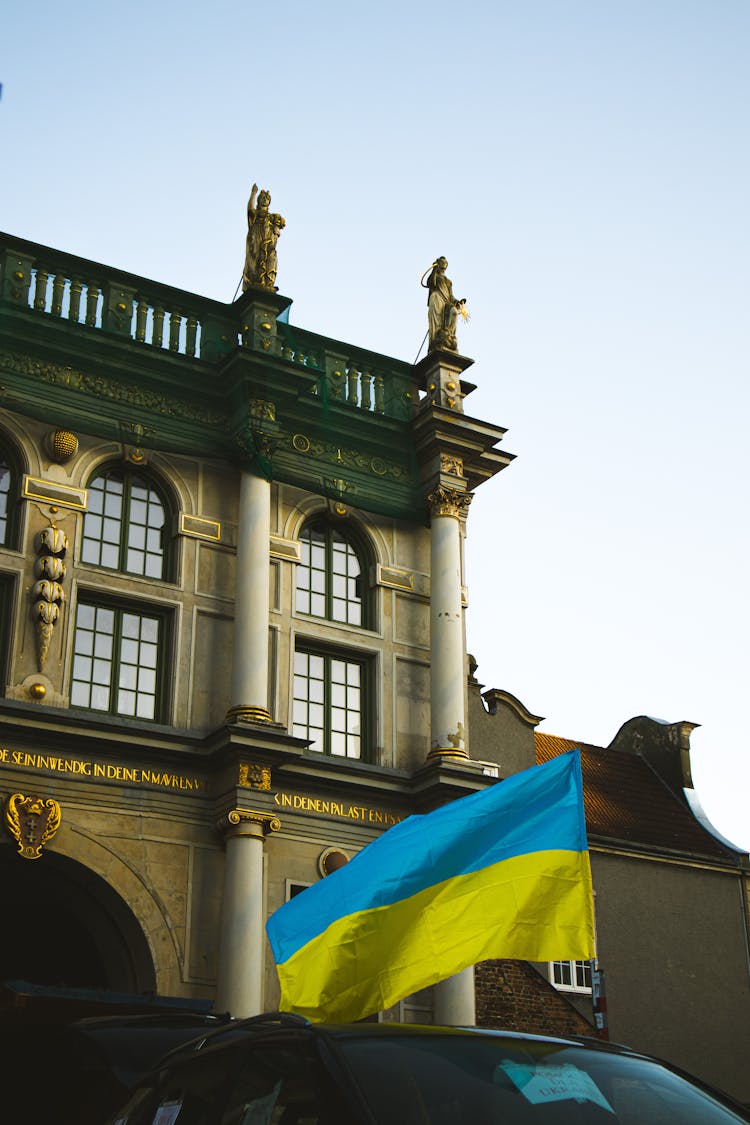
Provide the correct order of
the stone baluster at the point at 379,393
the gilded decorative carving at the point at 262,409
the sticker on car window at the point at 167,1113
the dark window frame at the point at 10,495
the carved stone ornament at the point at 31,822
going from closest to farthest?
the sticker on car window at the point at 167,1113, the carved stone ornament at the point at 31,822, the dark window frame at the point at 10,495, the gilded decorative carving at the point at 262,409, the stone baluster at the point at 379,393

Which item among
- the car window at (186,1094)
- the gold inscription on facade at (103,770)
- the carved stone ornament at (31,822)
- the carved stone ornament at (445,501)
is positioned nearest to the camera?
the car window at (186,1094)

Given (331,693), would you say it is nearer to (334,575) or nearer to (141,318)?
(334,575)

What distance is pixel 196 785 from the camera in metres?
19.7

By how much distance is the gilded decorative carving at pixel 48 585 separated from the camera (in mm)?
19203

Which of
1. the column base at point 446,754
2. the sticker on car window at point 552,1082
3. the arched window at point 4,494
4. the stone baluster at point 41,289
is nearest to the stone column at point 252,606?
the column base at point 446,754

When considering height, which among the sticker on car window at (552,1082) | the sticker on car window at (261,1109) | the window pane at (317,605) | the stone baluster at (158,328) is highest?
the stone baluster at (158,328)

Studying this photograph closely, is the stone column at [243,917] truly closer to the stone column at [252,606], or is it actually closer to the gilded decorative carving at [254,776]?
the gilded decorative carving at [254,776]

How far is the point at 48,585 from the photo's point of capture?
63.6ft

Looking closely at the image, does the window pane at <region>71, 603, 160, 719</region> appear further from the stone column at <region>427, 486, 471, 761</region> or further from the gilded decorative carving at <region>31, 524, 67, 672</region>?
the stone column at <region>427, 486, 471, 761</region>

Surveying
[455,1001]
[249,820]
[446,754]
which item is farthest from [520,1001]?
[249,820]

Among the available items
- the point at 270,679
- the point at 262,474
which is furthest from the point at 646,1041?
the point at 262,474

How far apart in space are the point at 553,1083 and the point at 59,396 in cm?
1648

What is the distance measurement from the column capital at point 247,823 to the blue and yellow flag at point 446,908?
9331mm

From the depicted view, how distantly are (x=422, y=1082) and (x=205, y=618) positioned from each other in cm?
1574
